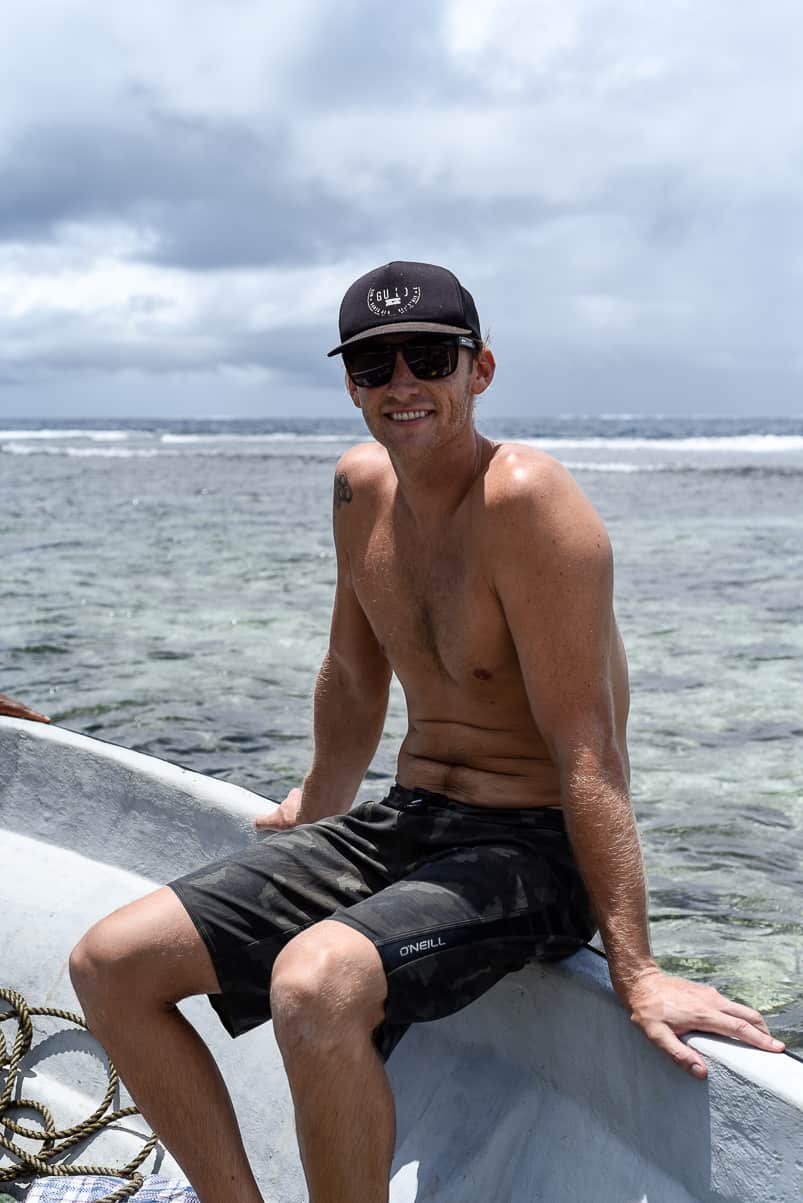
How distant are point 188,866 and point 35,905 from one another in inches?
18.3

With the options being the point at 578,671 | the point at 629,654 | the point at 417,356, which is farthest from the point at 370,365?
the point at 629,654

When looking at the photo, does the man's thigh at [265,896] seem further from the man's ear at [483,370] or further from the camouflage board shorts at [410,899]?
the man's ear at [483,370]

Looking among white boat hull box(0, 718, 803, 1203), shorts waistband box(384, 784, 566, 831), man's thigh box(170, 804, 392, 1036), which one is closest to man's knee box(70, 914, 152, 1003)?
man's thigh box(170, 804, 392, 1036)

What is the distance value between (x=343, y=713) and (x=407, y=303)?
1.08 meters

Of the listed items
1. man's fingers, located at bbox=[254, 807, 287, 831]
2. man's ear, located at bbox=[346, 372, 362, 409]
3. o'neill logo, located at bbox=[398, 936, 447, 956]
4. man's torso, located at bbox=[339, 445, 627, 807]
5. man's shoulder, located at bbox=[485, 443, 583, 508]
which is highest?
man's ear, located at bbox=[346, 372, 362, 409]

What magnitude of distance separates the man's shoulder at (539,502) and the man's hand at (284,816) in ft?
3.21

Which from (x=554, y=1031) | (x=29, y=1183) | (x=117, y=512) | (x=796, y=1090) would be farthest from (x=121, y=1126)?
(x=117, y=512)

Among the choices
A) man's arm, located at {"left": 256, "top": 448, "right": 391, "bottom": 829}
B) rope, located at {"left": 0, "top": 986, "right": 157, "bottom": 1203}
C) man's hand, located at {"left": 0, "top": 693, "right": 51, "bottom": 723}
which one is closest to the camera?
rope, located at {"left": 0, "top": 986, "right": 157, "bottom": 1203}

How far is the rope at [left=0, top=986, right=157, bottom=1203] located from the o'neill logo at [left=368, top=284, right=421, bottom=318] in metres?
1.70

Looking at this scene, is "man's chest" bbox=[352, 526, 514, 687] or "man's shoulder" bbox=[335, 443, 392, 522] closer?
"man's chest" bbox=[352, 526, 514, 687]

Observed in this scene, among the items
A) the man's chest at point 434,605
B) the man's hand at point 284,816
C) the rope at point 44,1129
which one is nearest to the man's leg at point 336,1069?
the man's chest at point 434,605

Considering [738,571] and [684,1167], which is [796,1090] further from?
[738,571]

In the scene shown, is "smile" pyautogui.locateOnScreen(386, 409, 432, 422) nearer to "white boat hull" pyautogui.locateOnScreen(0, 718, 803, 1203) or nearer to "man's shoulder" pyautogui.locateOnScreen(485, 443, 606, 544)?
"man's shoulder" pyautogui.locateOnScreen(485, 443, 606, 544)

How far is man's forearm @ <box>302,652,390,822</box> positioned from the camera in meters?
3.05
